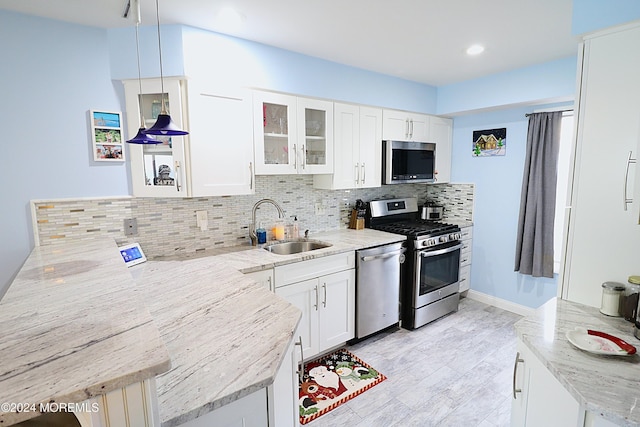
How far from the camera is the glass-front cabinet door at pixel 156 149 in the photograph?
2.11 metres

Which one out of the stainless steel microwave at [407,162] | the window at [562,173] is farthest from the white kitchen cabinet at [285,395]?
the window at [562,173]

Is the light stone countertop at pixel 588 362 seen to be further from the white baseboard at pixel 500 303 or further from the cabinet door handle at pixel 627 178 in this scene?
the white baseboard at pixel 500 303

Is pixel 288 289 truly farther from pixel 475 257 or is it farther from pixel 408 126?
pixel 475 257

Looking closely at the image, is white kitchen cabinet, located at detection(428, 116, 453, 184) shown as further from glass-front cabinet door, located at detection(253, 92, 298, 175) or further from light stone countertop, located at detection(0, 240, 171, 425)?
light stone countertop, located at detection(0, 240, 171, 425)

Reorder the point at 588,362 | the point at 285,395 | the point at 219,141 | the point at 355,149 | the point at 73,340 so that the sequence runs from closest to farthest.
A: the point at 73,340 < the point at 588,362 < the point at 285,395 < the point at 219,141 < the point at 355,149

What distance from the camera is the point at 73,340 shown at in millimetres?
781

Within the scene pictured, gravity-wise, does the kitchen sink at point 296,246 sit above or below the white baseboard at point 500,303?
above

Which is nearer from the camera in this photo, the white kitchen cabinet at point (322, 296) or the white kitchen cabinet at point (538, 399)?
the white kitchen cabinet at point (538, 399)

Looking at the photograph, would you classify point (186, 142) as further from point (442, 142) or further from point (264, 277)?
point (442, 142)

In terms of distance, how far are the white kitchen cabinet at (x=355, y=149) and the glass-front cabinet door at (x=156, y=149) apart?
1340mm

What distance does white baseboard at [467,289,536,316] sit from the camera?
349 cm

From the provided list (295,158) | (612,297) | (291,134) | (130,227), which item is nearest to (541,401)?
(612,297)

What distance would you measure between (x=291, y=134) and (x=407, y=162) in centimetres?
147

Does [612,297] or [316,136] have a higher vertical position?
[316,136]
